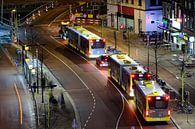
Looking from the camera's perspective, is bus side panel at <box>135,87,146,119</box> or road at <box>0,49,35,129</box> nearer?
road at <box>0,49,35,129</box>

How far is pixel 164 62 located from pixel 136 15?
43.1m

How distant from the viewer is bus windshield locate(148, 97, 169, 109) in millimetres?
75188

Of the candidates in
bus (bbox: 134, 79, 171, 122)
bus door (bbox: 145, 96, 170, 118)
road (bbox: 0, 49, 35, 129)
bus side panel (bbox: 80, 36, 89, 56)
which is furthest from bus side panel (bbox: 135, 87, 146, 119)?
bus side panel (bbox: 80, 36, 89, 56)

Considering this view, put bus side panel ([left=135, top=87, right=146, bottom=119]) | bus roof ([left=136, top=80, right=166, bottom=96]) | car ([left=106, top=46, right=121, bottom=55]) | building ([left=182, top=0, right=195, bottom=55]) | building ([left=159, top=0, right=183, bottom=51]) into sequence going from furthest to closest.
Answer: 1. building ([left=159, top=0, right=183, bottom=51])
2. building ([left=182, top=0, right=195, bottom=55])
3. car ([left=106, top=46, right=121, bottom=55])
4. bus side panel ([left=135, top=87, right=146, bottom=119])
5. bus roof ([left=136, top=80, right=166, bottom=96])

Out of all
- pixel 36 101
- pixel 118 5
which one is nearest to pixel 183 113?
pixel 36 101

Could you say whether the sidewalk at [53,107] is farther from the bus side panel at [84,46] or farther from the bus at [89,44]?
the bus side panel at [84,46]

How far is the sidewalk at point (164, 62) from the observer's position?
7700cm

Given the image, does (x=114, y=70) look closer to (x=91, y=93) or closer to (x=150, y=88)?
(x=91, y=93)

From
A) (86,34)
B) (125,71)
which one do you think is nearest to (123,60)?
(125,71)

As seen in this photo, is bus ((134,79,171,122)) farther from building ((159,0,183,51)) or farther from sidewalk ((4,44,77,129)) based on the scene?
building ((159,0,183,51))

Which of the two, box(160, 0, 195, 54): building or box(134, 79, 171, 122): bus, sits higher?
box(160, 0, 195, 54): building

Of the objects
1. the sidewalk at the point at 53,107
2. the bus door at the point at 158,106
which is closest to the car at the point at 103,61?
the sidewalk at the point at 53,107

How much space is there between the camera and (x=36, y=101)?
8656 cm

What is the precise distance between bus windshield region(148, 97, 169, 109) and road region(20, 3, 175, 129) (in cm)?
205
